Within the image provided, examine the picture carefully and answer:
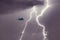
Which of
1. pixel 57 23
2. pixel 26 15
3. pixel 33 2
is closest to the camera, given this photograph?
pixel 57 23

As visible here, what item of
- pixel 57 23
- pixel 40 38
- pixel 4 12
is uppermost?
pixel 4 12

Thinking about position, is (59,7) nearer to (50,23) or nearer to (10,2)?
(50,23)

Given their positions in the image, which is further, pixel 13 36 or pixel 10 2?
pixel 10 2

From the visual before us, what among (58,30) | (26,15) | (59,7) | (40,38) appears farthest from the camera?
(59,7)

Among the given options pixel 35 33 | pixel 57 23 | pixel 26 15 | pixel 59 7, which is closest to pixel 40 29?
pixel 35 33

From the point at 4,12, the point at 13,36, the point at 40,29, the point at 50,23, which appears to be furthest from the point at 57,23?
the point at 4,12

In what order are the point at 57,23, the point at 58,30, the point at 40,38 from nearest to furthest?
the point at 40,38 < the point at 58,30 < the point at 57,23

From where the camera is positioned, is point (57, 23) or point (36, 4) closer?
point (57, 23)

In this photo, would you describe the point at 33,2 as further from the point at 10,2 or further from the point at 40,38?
the point at 40,38

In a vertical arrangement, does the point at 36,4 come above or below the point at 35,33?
above
